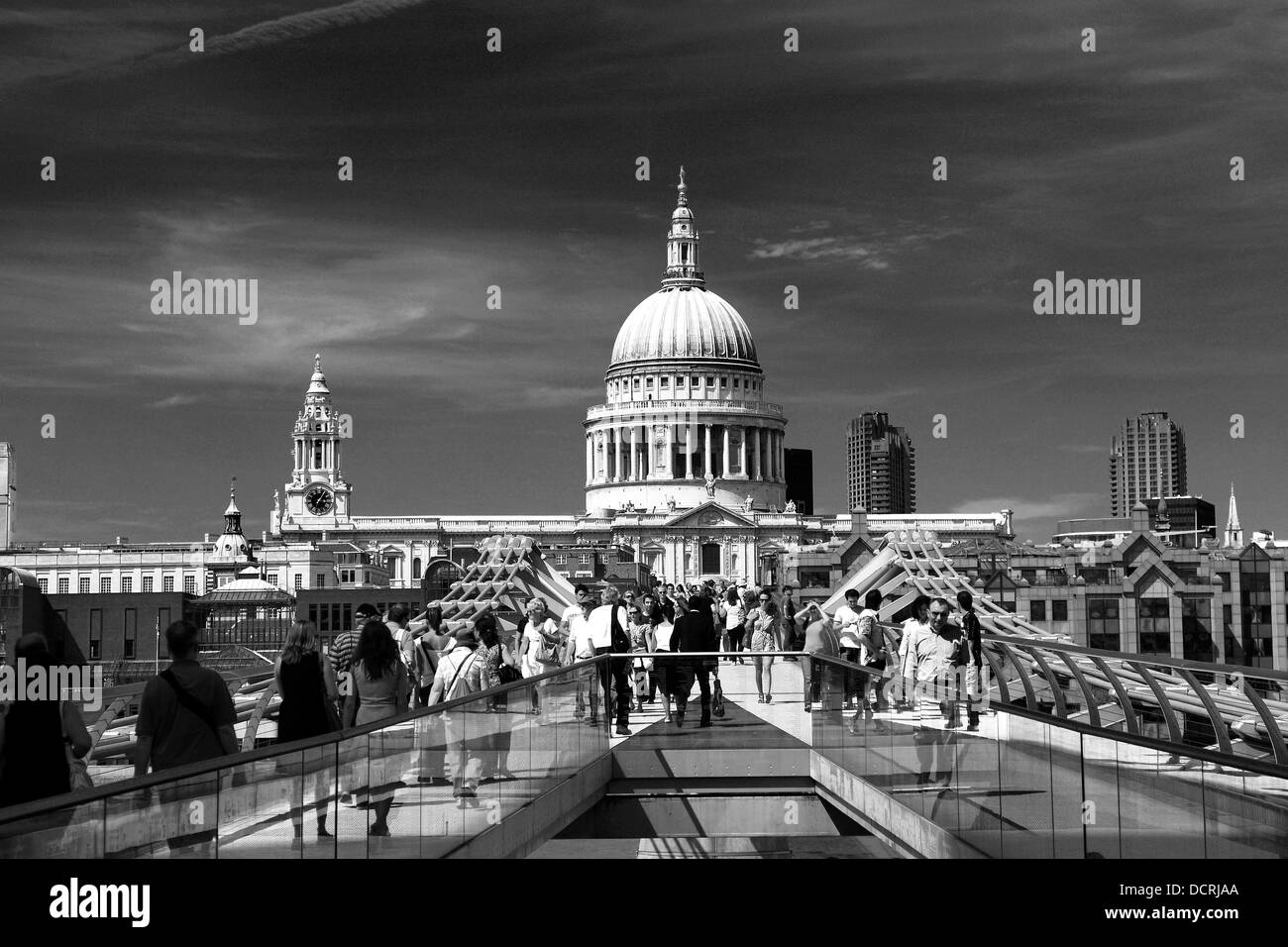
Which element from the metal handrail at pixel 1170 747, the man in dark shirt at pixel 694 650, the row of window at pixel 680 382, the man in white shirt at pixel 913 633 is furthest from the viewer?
the row of window at pixel 680 382

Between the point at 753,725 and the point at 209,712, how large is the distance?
39.4 feet

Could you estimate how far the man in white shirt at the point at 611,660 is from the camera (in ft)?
71.0

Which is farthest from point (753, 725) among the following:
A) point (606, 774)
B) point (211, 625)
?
point (211, 625)

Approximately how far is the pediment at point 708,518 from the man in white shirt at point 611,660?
487 ft

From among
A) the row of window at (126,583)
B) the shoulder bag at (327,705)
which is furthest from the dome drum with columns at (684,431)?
the shoulder bag at (327,705)

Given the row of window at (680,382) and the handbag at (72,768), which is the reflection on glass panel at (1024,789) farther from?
the row of window at (680,382)

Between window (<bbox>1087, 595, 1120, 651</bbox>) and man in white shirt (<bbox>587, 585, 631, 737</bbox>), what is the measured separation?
79697mm

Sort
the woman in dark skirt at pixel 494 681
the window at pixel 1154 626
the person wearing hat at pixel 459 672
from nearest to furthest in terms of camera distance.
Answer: the woman in dark skirt at pixel 494 681 < the person wearing hat at pixel 459 672 < the window at pixel 1154 626

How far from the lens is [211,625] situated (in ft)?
383

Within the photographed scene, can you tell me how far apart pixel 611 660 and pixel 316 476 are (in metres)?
174

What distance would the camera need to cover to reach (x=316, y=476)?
192 m

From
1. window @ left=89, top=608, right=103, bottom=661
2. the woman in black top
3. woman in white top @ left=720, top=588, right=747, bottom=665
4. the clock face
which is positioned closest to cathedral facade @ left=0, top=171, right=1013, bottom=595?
the clock face

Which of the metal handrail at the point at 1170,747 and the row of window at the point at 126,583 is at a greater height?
the row of window at the point at 126,583

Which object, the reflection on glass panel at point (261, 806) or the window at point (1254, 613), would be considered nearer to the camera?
the reflection on glass panel at point (261, 806)
